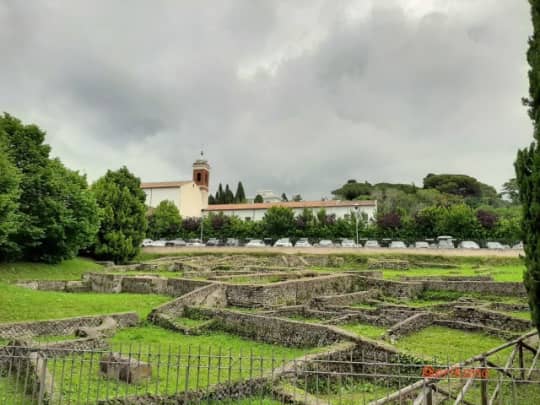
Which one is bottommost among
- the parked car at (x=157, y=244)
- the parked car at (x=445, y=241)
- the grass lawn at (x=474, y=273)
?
the grass lawn at (x=474, y=273)

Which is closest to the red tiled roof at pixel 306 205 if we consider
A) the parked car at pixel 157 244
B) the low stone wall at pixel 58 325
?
the parked car at pixel 157 244

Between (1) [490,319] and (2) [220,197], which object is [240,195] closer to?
(2) [220,197]

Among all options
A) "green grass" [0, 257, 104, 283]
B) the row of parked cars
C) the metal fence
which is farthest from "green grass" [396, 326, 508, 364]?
the row of parked cars

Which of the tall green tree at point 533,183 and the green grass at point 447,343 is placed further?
the green grass at point 447,343

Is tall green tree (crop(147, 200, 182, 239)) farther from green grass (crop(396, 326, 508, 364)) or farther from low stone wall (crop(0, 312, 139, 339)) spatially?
green grass (crop(396, 326, 508, 364))

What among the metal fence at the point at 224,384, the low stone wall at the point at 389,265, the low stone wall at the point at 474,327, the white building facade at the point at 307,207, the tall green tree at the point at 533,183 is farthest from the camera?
the white building facade at the point at 307,207

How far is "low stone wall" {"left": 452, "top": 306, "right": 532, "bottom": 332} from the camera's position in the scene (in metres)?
14.4

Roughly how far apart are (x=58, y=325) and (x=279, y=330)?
7445mm

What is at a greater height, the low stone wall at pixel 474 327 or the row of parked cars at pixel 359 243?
the row of parked cars at pixel 359 243

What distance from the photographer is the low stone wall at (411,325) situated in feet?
44.3

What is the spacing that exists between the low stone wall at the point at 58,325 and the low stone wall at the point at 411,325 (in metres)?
9.47

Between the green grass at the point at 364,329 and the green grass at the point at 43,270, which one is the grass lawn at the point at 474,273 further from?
the green grass at the point at 43,270

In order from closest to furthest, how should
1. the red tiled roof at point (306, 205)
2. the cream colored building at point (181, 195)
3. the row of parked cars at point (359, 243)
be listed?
the row of parked cars at point (359, 243), the red tiled roof at point (306, 205), the cream colored building at point (181, 195)

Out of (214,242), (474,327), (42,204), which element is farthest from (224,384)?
(214,242)
